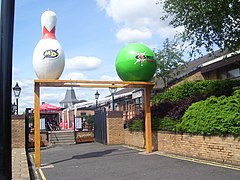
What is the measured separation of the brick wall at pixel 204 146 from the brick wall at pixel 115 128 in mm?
6761

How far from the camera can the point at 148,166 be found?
11109 millimetres

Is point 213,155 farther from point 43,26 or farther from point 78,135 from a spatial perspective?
point 78,135

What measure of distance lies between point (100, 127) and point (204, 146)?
12.1 metres

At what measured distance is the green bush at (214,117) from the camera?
10.5 metres

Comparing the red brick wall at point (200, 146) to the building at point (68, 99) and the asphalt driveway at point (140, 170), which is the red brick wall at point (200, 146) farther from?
the building at point (68, 99)

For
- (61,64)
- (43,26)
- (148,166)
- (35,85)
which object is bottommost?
(148,166)

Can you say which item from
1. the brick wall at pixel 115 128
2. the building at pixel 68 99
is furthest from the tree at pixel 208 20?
the building at pixel 68 99

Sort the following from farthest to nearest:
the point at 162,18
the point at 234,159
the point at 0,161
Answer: the point at 162,18 → the point at 234,159 → the point at 0,161

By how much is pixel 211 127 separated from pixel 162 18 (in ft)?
19.1

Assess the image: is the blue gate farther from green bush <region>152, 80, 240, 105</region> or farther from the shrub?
the shrub

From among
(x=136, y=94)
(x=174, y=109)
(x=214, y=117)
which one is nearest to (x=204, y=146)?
(x=214, y=117)


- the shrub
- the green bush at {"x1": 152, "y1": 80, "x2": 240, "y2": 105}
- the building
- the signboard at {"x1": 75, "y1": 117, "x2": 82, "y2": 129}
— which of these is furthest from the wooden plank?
the building

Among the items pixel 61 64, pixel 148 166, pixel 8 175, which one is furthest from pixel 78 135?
pixel 8 175

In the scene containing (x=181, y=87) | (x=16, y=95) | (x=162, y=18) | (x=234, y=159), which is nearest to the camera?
(x=234, y=159)
